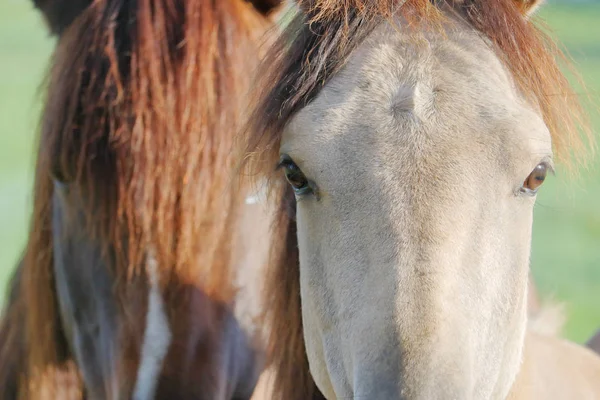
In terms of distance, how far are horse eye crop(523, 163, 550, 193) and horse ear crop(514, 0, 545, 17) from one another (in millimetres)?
463

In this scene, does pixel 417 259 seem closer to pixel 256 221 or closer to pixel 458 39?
pixel 458 39

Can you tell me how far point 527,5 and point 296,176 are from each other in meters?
0.70

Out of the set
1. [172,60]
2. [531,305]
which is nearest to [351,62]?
[172,60]

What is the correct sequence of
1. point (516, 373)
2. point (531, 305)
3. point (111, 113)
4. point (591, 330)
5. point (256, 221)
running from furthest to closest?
point (591, 330) → point (531, 305) → point (256, 221) → point (111, 113) → point (516, 373)

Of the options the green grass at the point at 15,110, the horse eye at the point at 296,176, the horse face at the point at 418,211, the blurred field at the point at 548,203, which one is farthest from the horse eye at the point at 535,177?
the green grass at the point at 15,110

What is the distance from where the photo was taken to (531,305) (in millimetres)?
3465

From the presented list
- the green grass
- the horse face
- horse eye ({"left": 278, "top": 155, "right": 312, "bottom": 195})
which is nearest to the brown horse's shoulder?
the horse face

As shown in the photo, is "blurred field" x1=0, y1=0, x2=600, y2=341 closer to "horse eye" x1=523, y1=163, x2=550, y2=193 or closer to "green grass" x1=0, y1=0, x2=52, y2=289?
"green grass" x1=0, y1=0, x2=52, y2=289

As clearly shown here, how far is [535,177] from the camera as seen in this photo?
1.48m

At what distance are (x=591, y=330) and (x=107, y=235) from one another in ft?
18.4

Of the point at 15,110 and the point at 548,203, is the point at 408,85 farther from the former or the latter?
the point at 15,110

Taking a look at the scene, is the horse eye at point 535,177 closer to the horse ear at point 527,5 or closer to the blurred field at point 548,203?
the horse ear at point 527,5

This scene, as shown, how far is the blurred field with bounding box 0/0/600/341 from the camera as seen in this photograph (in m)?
7.07

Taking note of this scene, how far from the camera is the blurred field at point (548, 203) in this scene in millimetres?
7070
